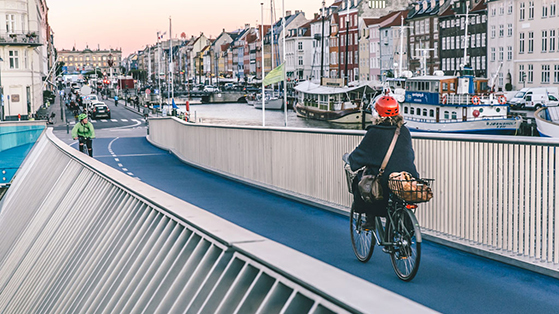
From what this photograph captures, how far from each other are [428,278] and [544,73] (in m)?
77.0

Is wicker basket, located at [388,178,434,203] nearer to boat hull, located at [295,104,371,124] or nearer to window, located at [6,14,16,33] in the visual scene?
boat hull, located at [295,104,371,124]

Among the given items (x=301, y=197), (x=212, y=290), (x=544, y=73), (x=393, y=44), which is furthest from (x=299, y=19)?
(x=212, y=290)

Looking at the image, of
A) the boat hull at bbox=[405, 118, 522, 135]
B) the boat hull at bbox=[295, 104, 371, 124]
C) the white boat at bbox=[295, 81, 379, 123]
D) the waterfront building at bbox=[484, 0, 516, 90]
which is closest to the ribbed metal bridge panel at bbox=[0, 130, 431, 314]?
the boat hull at bbox=[405, 118, 522, 135]

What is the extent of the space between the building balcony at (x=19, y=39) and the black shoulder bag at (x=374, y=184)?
67.3 metres

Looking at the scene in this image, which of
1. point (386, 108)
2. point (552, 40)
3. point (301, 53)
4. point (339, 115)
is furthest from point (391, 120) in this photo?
point (301, 53)

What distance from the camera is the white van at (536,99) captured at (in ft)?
227

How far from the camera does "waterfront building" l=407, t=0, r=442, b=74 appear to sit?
105500 millimetres

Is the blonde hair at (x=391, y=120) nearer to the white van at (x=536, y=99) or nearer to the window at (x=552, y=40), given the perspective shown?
the white van at (x=536, y=99)

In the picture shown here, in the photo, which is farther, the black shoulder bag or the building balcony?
the building balcony

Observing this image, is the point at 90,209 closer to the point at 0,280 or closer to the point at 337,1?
the point at 0,280

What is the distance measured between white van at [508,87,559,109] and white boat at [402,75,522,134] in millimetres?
16605

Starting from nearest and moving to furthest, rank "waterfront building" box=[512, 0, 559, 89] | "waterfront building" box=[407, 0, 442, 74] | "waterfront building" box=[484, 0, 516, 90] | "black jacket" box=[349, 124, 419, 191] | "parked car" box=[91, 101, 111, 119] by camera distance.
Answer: "black jacket" box=[349, 124, 419, 191] → "waterfront building" box=[512, 0, 559, 89] → "parked car" box=[91, 101, 111, 119] → "waterfront building" box=[484, 0, 516, 90] → "waterfront building" box=[407, 0, 442, 74]

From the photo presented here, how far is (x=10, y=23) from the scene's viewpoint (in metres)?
72.9

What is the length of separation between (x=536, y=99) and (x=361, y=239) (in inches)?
2580
